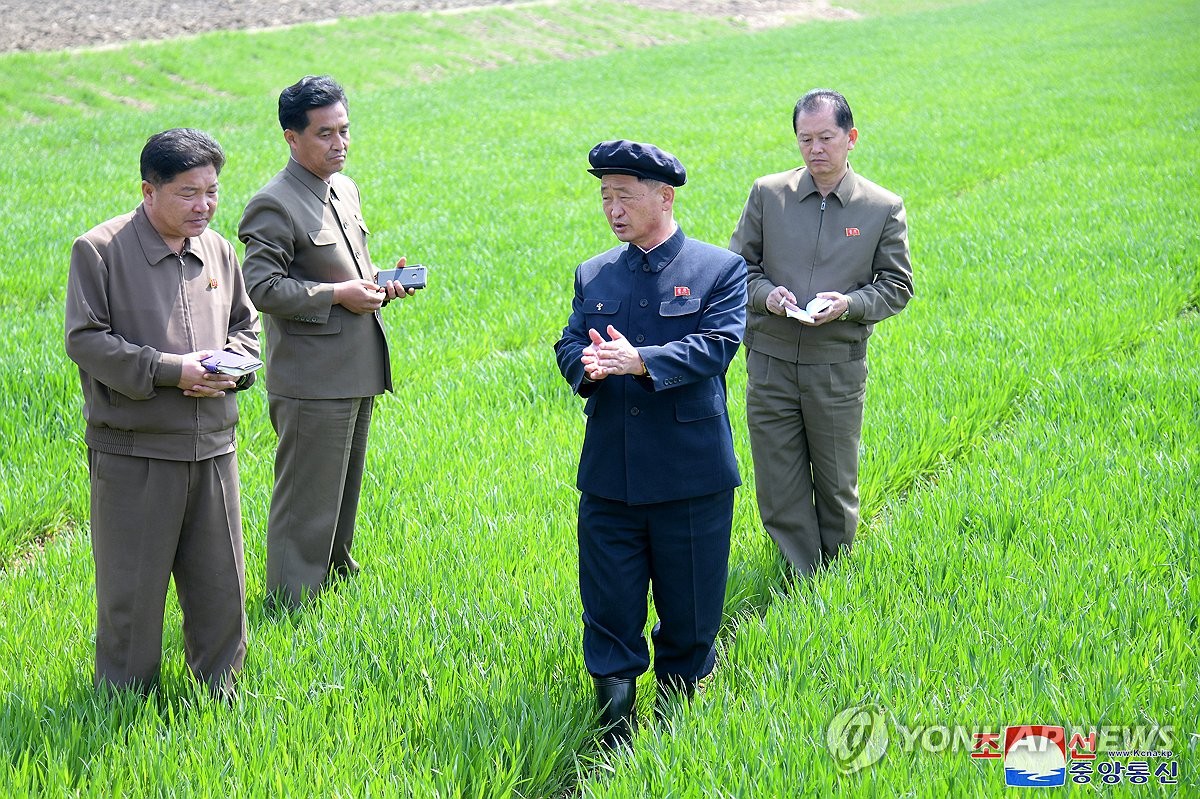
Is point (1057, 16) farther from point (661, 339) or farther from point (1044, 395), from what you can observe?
point (661, 339)

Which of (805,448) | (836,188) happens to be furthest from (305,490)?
(836,188)

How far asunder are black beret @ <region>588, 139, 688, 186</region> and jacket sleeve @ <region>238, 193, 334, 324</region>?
1349 millimetres

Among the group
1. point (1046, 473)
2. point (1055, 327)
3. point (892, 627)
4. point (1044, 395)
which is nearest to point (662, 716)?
point (892, 627)

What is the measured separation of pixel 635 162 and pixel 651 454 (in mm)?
904

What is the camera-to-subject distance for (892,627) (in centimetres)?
370

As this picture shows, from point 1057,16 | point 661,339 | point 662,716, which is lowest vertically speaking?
point 662,716

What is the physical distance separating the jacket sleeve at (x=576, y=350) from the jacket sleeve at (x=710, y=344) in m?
0.18

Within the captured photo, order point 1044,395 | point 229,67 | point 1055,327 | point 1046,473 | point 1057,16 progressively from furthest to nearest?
point 1057,16 → point 229,67 → point 1055,327 → point 1044,395 → point 1046,473

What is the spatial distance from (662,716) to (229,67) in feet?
80.3

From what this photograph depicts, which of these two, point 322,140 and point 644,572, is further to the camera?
point 322,140

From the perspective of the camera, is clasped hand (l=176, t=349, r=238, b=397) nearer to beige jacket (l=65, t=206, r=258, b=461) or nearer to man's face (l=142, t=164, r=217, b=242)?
beige jacket (l=65, t=206, r=258, b=461)

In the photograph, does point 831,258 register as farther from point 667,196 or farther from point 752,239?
point 667,196

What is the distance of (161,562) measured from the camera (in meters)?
3.49

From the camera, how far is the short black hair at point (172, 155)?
332cm
